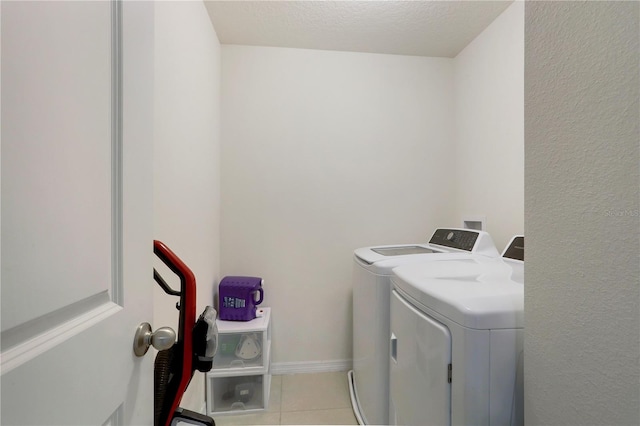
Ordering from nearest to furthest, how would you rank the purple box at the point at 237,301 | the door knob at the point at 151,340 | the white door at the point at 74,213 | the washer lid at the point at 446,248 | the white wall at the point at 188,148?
1. the white door at the point at 74,213
2. the door knob at the point at 151,340
3. the white wall at the point at 188,148
4. the washer lid at the point at 446,248
5. the purple box at the point at 237,301

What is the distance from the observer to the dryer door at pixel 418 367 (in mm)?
774

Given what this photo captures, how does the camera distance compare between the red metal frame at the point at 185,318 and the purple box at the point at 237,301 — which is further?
the purple box at the point at 237,301

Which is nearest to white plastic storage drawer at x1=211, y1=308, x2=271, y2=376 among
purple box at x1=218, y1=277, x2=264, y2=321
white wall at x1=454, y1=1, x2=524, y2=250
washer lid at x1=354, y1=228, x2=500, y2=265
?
purple box at x1=218, y1=277, x2=264, y2=321

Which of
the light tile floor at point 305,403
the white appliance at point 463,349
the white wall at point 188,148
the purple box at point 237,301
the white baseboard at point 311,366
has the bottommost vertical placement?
the light tile floor at point 305,403

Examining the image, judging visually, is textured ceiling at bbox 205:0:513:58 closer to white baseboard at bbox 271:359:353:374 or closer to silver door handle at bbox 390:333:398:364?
silver door handle at bbox 390:333:398:364

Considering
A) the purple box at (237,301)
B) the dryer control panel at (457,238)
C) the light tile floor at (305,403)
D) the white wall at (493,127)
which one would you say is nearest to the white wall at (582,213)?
the dryer control panel at (457,238)

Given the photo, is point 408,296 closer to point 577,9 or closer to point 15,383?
point 577,9

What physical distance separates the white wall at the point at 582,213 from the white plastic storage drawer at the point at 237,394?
1.55m

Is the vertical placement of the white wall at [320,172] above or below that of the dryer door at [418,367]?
above

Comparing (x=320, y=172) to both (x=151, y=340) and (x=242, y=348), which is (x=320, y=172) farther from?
(x=151, y=340)

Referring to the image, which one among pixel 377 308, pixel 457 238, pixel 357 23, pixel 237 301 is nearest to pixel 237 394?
A: pixel 237 301

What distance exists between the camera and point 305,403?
1752 millimetres

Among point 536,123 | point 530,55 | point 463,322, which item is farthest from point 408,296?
point 530,55

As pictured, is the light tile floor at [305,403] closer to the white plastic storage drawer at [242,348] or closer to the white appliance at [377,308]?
the white appliance at [377,308]
